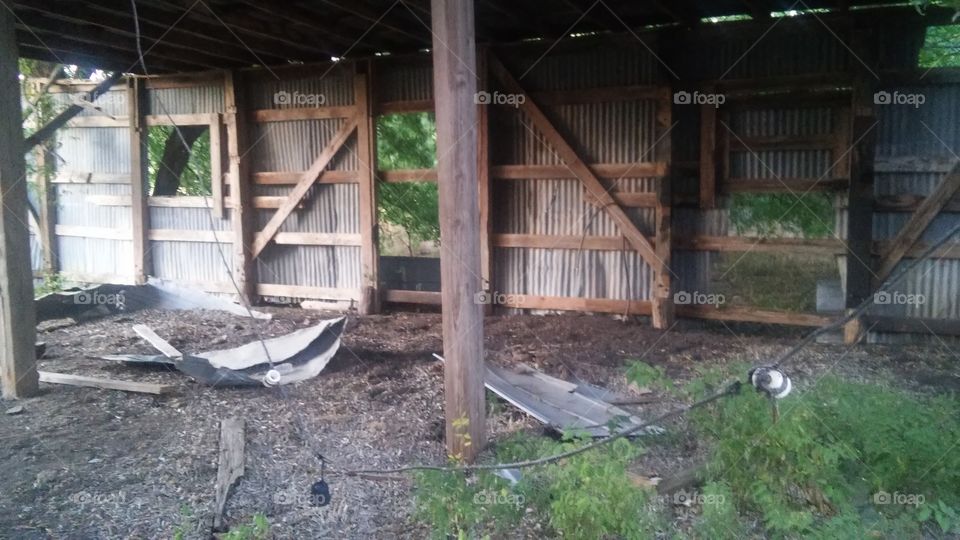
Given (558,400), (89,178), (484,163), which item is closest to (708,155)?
(484,163)

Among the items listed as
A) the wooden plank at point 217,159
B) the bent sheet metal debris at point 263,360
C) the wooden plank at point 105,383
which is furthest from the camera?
the wooden plank at point 217,159

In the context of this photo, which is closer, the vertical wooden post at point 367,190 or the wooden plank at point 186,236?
the vertical wooden post at point 367,190

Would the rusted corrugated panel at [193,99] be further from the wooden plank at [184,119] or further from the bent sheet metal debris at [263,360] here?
the bent sheet metal debris at [263,360]

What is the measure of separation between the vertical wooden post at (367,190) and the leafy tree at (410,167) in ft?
10.8

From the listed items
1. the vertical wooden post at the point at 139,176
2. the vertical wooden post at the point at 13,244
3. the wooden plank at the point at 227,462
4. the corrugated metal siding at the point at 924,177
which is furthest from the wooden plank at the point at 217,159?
the corrugated metal siding at the point at 924,177

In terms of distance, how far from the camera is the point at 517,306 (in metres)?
9.41

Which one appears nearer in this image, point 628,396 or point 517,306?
point 628,396

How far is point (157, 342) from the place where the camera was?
25.4 feet

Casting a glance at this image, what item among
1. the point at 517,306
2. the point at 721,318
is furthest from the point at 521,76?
the point at 721,318

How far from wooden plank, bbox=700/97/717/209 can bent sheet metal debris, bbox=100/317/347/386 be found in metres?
4.11

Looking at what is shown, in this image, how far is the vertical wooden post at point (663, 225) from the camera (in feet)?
27.3

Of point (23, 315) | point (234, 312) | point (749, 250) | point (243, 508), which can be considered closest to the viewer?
point (243, 508)

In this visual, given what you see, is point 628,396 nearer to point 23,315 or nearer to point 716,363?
point 716,363

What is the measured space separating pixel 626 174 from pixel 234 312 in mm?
5344
